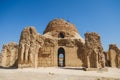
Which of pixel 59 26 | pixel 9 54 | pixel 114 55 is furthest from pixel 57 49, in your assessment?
pixel 114 55

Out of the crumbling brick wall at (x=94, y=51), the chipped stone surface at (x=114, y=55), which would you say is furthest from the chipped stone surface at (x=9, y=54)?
the chipped stone surface at (x=114, y=55)

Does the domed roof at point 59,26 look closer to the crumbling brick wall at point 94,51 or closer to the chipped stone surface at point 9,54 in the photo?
the chipped stone surface at point 9,54

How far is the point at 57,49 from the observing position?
25.7m

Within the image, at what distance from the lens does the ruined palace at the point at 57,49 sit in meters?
19.6

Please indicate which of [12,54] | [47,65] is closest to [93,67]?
[47,65]

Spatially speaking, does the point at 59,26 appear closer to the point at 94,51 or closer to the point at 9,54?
the point at 9,54

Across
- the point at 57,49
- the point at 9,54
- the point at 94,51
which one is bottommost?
the point at 9,54

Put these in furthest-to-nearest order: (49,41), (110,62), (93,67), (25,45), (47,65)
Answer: (110,62), (49,41), (47,65), (25,45), (93,67)

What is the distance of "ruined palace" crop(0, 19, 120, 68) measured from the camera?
1956 centimetres

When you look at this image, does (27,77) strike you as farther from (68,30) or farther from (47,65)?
(68,30)

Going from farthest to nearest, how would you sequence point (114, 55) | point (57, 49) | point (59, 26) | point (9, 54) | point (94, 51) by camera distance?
point (9, 54) → point (59, 26) → point (114, 55) → point (57, 49) → point (94, 51)

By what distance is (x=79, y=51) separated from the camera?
1016 inches

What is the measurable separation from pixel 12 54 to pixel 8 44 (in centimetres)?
197

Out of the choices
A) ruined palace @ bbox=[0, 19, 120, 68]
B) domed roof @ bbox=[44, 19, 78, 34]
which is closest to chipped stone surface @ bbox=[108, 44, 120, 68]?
ruined palace @ bbox=[0, 19, 120, 68]
